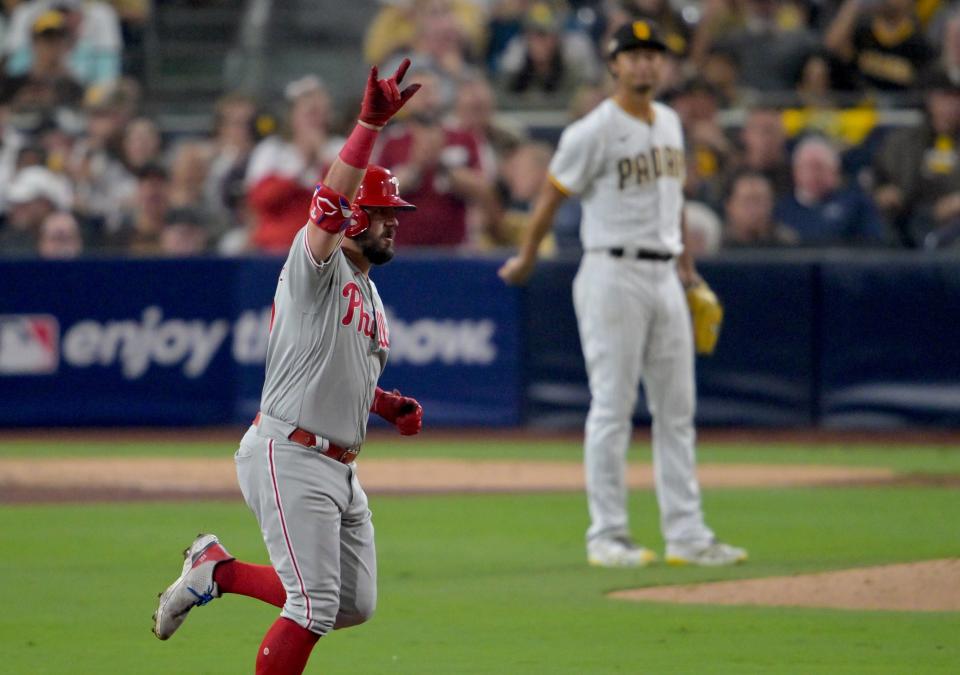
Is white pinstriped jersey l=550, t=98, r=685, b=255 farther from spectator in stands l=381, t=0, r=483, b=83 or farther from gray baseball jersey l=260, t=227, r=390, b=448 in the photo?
spectator in stands l=381, t=0, r=483, b=83

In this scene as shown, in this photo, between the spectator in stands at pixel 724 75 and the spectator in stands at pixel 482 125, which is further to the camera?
the spectator in stands at pixel 724 75

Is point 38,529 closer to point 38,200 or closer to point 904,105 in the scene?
point 38,200

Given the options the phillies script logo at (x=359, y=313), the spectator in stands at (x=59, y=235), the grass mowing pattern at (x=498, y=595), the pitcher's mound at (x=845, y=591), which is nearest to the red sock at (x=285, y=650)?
the grass mowing pattern at (x=498, y=595)

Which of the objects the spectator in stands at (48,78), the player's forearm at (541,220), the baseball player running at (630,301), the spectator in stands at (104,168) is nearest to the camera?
the baseball player running at (630,301)

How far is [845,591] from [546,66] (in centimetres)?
1029

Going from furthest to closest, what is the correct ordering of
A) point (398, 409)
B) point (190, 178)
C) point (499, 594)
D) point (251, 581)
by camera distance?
point (190, 178) < point (499, 594) < point (398, 409) < point (251, 581)

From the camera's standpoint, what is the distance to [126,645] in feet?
22.4

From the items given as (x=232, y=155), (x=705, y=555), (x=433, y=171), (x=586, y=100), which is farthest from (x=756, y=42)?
(x=705, y=555)

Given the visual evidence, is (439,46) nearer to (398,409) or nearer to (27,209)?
(27,209)

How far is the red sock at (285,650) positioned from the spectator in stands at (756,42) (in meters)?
12.5

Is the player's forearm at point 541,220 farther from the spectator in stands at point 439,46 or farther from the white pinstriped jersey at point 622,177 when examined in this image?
the spectator in stands at point 439,46

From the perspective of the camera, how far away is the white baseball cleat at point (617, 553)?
28.5 feet

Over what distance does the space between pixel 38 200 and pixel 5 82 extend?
115 inches

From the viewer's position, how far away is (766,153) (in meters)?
15.4
